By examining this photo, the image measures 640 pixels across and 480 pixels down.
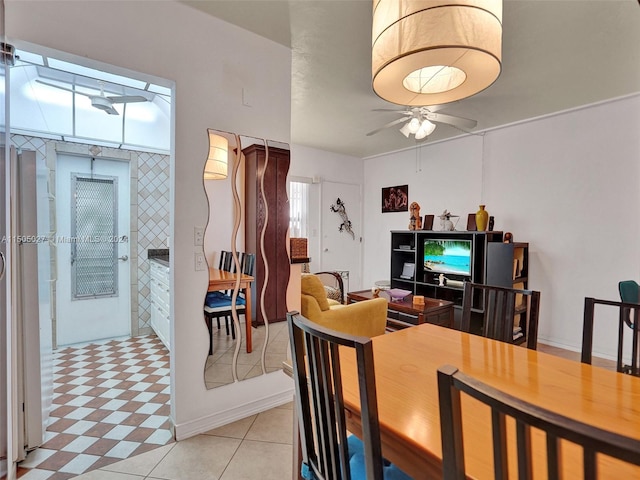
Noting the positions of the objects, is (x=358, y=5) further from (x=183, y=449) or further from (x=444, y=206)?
(x=444, y=206)

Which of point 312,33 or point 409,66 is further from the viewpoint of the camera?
point 312,33

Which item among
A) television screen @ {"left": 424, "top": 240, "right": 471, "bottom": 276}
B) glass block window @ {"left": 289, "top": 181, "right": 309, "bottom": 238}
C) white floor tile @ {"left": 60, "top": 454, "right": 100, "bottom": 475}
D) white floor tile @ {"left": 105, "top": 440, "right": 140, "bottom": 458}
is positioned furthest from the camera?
glass block window @ {"left": 289, "top": 181, "right": 309, "bottom": 238}

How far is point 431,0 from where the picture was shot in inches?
42.3

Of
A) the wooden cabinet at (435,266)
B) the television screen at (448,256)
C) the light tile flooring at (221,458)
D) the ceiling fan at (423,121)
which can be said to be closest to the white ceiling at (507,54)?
the ceiling fan at (423,121)

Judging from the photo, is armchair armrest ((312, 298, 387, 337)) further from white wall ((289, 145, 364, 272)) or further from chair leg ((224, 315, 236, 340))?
white wall ((289, 145, 364, 272))

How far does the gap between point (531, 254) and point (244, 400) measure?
3.61m

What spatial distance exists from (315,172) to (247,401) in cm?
386

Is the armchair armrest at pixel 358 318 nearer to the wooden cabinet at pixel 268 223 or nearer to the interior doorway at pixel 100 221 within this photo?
the wooden cabinet at pixel 268 223

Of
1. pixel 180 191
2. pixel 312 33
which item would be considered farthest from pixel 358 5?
pixel 180 191

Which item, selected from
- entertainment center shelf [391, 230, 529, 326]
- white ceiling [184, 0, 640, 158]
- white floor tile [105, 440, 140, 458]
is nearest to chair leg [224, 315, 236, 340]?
white floor tile [105, 440, 140, 458]

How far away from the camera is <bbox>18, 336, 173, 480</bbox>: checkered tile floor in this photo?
1.76 m

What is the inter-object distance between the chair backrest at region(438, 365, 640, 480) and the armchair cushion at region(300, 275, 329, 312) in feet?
6.80

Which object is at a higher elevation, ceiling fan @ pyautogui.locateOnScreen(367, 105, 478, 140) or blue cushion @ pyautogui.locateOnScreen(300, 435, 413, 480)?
ceiling fan @ pyautogui.locateOnScreen(367, 105, 478, 140)

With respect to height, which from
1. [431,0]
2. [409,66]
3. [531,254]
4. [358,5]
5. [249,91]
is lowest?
[531,254]
